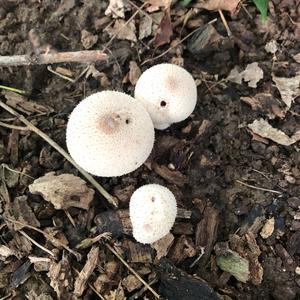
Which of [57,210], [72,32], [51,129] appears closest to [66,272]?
[57,210]

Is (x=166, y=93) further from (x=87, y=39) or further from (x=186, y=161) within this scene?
(x=87, y=39)

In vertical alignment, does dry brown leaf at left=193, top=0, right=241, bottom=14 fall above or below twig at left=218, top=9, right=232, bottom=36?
above

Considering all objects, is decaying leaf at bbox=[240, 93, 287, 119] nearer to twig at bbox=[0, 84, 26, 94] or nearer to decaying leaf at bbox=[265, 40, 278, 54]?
decaying leaf at bbox=[265, 40, 278, 54]

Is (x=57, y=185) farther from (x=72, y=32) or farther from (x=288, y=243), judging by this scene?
(x=288, y=243)

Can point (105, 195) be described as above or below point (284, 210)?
above

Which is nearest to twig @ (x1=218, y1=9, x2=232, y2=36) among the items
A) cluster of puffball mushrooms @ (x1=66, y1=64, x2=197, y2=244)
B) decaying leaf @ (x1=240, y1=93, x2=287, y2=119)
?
decaying leaf @ (x1=240, y1=93, x2=287, y2=119)

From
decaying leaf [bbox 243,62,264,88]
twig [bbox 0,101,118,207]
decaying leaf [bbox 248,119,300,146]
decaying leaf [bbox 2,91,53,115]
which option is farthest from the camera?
decaying leaf [bbox 243,62,264,88]

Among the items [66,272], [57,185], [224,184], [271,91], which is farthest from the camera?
[271,91]
